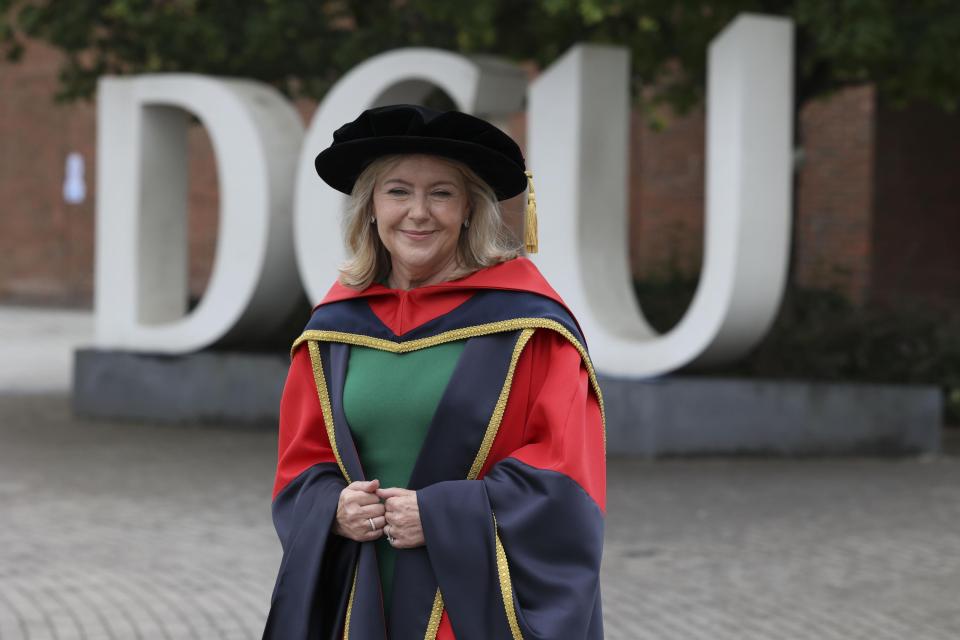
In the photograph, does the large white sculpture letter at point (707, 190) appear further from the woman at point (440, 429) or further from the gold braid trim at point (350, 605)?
the gold braid trim at point (350, 605)

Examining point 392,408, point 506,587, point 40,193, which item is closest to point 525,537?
point 506,587

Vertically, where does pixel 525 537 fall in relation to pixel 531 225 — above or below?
below

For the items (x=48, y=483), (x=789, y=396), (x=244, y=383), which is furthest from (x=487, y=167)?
(x=244, y=383)

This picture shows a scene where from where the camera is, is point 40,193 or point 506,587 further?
point 40,193

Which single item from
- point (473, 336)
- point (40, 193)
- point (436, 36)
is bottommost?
point (473, 336)

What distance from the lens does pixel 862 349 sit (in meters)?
10.6

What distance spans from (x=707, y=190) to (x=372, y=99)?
2.47 metres

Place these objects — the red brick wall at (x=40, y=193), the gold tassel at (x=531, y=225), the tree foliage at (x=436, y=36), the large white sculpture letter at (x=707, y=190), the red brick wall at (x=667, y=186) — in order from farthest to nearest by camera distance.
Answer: the red brick wall at (x=40, y=193) → the red brick wall at (x=667, y=186) → the tree foliage at (x=436, y=36) → the large white sculpture letter at (x=707, y=190) → the gold tassel at (x=531, y=225)

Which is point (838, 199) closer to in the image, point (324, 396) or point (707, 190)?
point (707, 190)

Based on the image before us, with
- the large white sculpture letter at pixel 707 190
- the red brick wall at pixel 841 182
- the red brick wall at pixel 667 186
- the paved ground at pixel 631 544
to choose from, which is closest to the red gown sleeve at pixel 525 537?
the paved ground at pixel 631 544

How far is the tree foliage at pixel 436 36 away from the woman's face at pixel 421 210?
6.24 metres

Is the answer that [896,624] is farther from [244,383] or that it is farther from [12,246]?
Result: [12,246]

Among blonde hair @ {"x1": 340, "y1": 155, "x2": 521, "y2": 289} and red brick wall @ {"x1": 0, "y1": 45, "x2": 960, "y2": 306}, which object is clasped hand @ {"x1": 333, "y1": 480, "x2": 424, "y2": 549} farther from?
red brick wall @ {"x1": 0, "y1": 45, "x2": 960, "y2": 306}

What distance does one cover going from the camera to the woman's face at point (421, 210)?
275 centimetres
